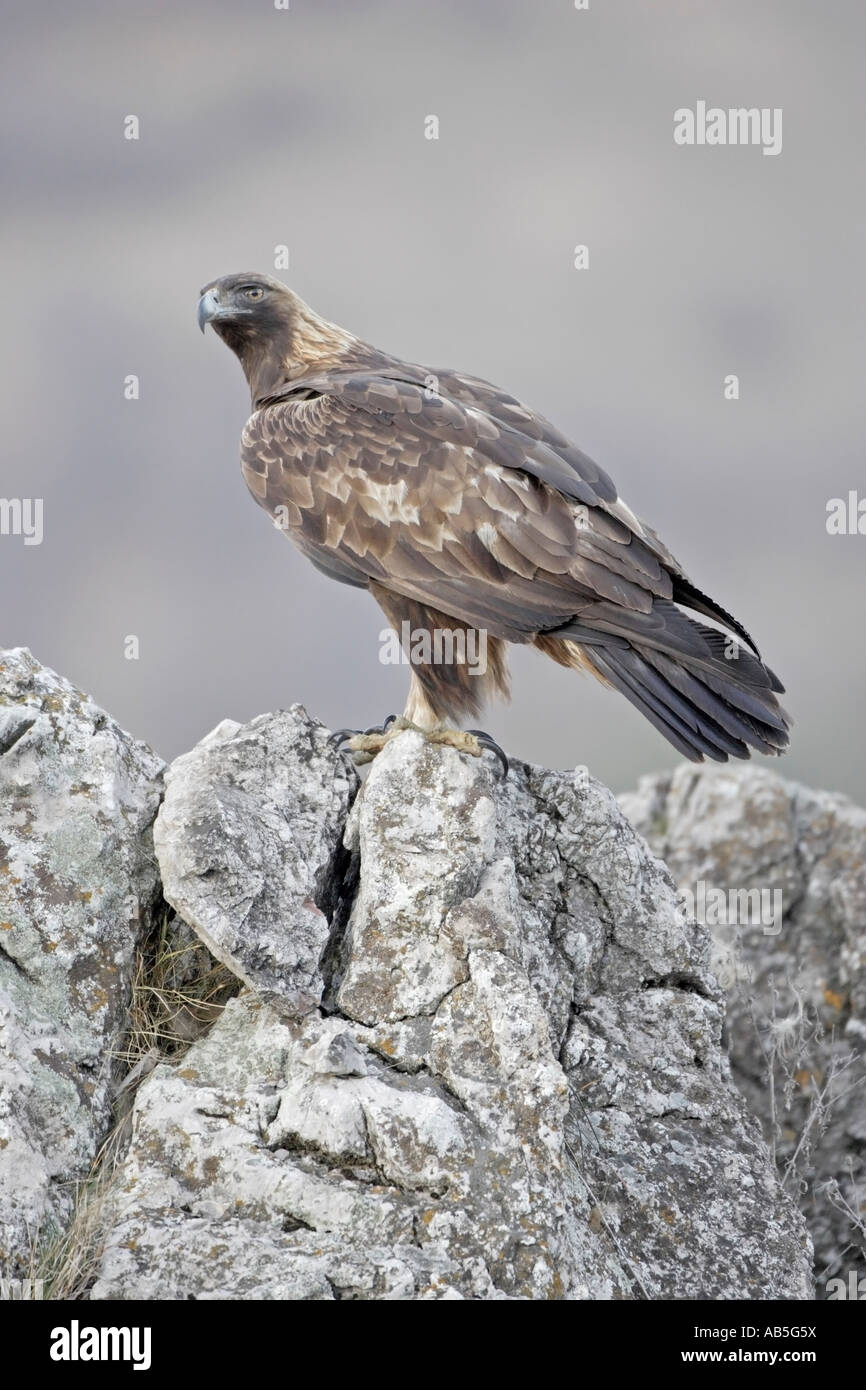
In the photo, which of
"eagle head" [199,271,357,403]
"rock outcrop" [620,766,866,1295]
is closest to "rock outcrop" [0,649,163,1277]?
"eagle head" [199,271,357,403]

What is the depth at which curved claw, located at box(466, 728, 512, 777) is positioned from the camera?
616 centimetres

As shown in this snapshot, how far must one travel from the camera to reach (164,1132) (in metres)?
4.65

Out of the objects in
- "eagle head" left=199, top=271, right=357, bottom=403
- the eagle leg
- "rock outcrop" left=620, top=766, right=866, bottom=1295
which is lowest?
"rock outcrop" left=620, top=766, right=866, bottom=1295

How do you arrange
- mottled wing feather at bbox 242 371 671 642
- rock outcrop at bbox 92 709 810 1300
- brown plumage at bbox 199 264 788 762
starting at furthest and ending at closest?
1. mottled wing feather at bbox 242 371 671 642
2. brown plumage at bbox 199 264 788 762
3. rock outcrop at bbox 92 709 810 1300

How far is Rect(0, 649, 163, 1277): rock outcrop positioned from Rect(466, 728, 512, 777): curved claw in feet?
4.69

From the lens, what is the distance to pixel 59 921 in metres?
5.10

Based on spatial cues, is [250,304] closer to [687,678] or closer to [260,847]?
[687,678]

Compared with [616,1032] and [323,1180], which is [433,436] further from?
[323,1180]

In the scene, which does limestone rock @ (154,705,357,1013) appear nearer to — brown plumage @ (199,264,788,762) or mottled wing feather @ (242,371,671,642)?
brown plumage @ (199,264,788,762)

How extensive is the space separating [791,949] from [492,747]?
425 centimetres

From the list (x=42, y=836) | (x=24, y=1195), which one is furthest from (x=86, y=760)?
(x=24, y=1195)

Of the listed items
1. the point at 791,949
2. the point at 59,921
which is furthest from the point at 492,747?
the point at 791,949
